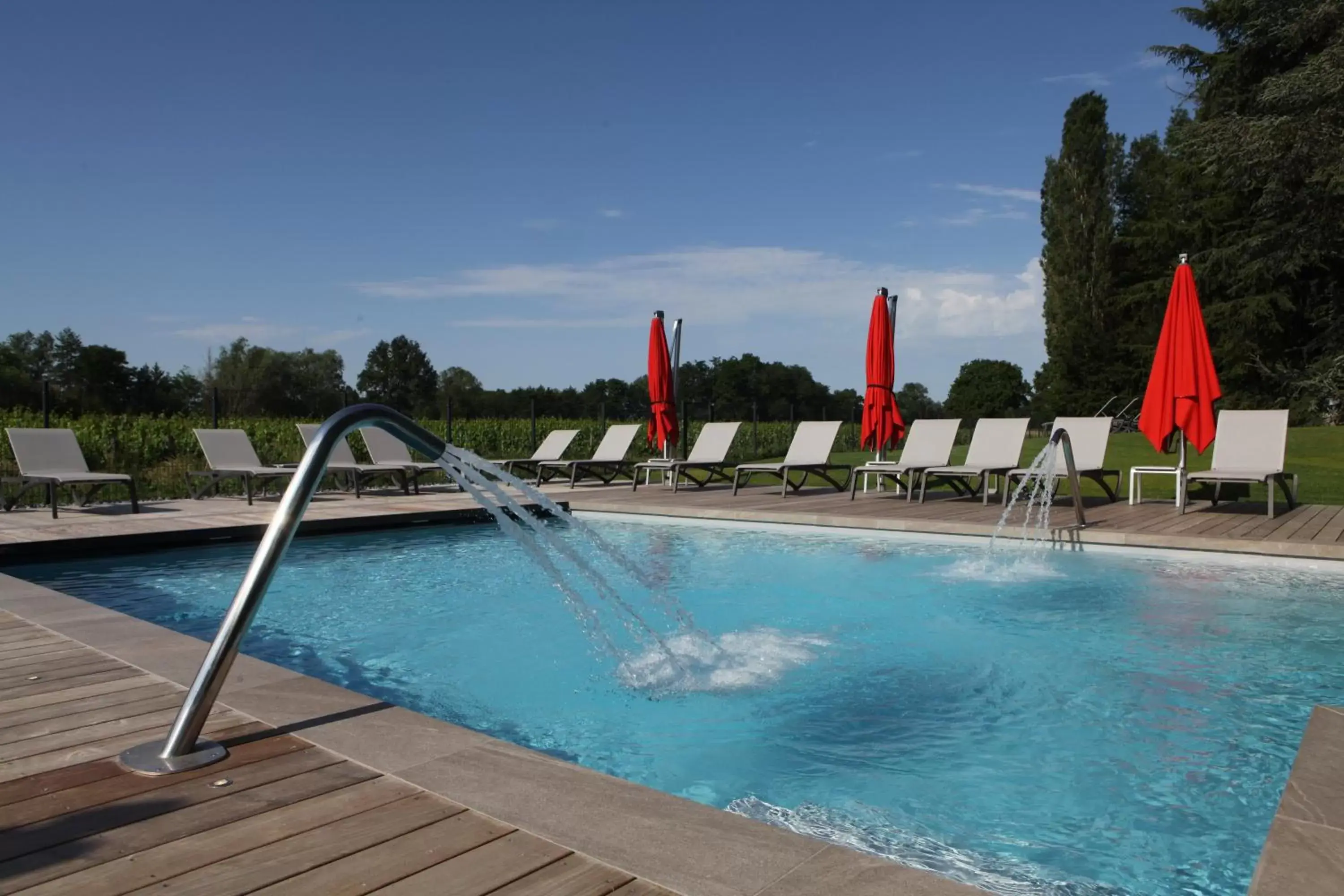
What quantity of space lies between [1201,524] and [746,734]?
5.83 meters

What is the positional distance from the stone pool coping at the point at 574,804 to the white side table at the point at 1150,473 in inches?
320

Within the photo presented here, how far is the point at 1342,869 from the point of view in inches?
66.7

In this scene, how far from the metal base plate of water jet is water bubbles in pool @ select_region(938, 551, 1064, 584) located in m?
5.26

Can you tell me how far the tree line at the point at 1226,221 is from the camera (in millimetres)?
18953

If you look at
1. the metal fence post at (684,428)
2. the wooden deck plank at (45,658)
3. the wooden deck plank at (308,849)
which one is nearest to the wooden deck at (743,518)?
the wooden deck plank at (45,658)

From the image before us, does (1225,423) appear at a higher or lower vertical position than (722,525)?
higher

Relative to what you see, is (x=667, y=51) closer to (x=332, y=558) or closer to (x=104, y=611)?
(x=332, y=558)

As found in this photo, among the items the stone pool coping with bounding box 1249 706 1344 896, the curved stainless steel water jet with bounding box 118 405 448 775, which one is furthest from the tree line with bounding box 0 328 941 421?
the stone pool coping with bounding box 1249 706 1344 896

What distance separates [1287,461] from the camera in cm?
1395

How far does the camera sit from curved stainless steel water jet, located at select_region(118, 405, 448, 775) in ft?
7.45

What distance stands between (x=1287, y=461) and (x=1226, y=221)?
13.6m

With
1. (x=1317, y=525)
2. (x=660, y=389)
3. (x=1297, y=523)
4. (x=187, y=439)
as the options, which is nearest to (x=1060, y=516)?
(x=1297, y=523)

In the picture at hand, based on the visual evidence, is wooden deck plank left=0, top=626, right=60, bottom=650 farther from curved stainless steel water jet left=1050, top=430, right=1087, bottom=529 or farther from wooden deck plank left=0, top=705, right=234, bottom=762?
curved stainless steel water jet left=1050, top=430, right=1087, bottom=529

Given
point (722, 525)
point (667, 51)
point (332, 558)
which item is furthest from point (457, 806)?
point (667, 51)
